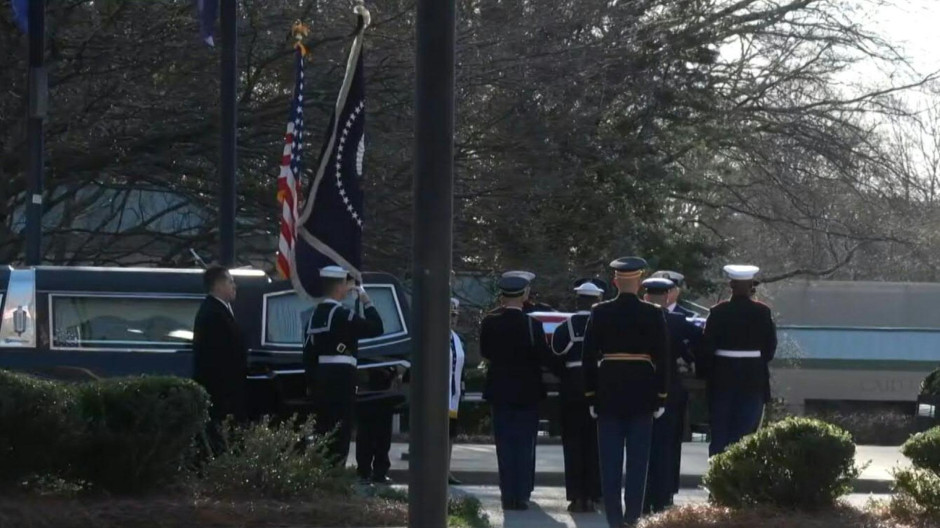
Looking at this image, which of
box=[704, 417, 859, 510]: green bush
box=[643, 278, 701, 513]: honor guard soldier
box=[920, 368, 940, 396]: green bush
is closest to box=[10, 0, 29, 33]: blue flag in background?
box=[643, 278, 701, 513]: honor guard soldier

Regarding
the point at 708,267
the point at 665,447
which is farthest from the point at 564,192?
the point at 665,447

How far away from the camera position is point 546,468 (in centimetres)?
1491

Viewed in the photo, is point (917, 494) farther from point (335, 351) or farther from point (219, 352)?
point (219, 352)

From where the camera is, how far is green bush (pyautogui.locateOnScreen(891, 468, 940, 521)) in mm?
8586

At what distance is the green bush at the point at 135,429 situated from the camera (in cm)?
885

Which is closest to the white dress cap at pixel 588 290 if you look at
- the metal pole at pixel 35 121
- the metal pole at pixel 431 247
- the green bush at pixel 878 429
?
the metal pole at pixel 431 247

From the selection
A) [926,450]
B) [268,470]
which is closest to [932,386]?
[926,450]

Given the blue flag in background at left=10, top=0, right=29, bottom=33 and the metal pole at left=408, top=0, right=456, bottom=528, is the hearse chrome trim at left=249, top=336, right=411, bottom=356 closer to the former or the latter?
the blue flag in background at left=10, top=0, right=29, bottom=33

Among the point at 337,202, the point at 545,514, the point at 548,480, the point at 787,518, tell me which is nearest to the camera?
the point at 787,518

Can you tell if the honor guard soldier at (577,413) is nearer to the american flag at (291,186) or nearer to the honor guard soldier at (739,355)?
the honor guard soldier at (739,355)

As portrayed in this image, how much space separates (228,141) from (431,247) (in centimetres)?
752

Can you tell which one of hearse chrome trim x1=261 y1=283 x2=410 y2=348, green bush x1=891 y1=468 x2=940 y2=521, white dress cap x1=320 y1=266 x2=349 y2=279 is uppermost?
white dress cap x1=320 y1=266 x2=349 y2=279

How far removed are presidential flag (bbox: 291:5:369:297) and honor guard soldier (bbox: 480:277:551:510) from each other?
1316 millimetres

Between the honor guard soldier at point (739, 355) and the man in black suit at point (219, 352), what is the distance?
11.8ft
